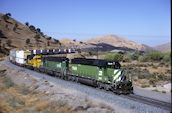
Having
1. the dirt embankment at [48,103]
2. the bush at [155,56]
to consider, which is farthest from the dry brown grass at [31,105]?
the bush at [155,56]

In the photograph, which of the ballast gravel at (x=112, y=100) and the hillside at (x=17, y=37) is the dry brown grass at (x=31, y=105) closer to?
the ballast gravel at (x=112, y=100)

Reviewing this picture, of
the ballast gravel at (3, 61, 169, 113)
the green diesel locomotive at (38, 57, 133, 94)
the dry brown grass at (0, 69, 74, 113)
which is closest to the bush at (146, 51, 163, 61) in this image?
the green diesel locomotive at (38, 57, 133, 94)

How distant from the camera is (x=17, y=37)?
105m

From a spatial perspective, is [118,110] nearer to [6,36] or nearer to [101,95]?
[101,95]

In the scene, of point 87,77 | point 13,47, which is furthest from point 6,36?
point 87,77

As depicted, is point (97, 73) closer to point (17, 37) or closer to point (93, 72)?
point (93, 72)

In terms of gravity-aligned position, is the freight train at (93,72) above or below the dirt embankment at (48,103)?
above

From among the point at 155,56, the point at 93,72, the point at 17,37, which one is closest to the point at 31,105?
the point at 93,72

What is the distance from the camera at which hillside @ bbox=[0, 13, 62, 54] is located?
91.2 metres

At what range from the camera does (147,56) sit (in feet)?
190

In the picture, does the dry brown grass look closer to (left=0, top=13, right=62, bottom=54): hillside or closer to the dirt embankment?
the dirt embankment

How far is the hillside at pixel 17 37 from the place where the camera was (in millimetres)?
91225

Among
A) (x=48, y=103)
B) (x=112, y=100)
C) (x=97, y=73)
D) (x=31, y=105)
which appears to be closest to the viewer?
(x=112, y=100)

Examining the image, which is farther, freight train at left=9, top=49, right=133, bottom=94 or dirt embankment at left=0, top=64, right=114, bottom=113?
freight train at left=9, top=49, right=133, bottom=94
